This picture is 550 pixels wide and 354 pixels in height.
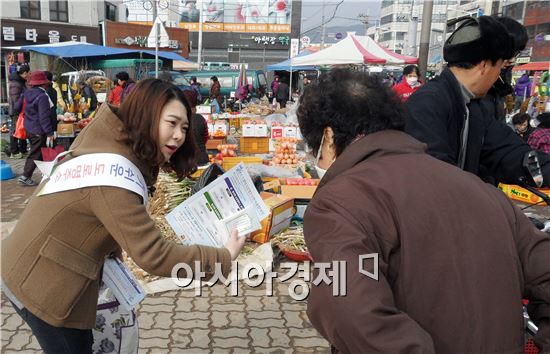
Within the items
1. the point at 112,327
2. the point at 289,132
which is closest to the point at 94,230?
the point at 112,327

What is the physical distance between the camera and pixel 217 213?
1783mm

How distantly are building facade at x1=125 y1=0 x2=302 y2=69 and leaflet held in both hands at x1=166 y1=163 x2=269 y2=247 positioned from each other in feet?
147

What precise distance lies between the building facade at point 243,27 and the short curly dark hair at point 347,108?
45235 mm

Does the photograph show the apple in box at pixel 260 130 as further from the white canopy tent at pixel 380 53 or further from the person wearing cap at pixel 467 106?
the person wearing cap at pixel 467 106

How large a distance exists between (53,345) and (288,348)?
1777mm

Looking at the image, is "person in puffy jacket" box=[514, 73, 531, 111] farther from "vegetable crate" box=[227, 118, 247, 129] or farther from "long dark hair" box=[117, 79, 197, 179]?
"long dark hair" box=[117, 79, 197, 179]

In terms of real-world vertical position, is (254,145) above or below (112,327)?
below

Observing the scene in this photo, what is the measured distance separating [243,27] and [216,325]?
48698mm

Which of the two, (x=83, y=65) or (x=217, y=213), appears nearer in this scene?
(x=217, y=213)

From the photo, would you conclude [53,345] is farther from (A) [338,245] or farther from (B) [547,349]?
(B) [547,349]

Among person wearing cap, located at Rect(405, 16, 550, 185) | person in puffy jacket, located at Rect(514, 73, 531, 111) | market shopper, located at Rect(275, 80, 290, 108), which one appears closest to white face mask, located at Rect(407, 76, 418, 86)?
person wearing cap, located at Rect(405, 16, 550, 185)

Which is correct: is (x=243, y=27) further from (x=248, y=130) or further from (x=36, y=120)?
(x=36, y=120)

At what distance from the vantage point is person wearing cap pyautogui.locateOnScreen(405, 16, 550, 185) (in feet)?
6.54

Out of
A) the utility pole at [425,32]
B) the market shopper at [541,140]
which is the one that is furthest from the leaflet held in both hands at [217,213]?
the utility pole at [425,32]
